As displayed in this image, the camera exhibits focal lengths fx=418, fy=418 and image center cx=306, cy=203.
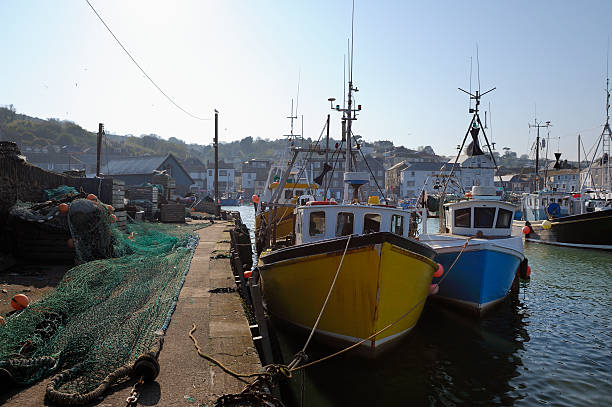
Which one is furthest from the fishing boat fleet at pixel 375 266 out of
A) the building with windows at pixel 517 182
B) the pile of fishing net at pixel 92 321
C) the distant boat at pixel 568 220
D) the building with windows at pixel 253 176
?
the building with windows at pixel 253 176

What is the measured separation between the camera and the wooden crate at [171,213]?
25906mm

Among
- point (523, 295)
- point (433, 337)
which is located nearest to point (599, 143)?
point (523, 295)

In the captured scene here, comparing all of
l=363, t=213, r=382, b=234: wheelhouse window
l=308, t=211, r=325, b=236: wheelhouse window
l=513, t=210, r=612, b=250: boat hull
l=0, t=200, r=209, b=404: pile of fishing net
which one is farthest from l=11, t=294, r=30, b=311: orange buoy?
l=513, t=210, r=612, b=250: boat hull

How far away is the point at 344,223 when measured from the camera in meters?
9.63

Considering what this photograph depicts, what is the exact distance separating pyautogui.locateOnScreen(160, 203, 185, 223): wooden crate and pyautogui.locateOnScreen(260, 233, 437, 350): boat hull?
18709mm

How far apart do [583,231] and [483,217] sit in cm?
1909

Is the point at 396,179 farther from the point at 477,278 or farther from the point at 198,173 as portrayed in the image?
the point at 477,278

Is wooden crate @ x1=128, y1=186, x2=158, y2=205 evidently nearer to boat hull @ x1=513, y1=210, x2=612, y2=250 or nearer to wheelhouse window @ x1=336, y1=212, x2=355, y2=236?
wheelhouse window @ x1=336, y1=212, x2=355, y2=236

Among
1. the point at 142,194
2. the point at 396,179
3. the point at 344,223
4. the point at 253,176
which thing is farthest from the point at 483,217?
the point at 253,176

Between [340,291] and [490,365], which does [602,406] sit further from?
[340,291]

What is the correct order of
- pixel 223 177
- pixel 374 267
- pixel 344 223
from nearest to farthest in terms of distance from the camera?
pixel 374 267 < pixel 344 223 < pixel 223 177

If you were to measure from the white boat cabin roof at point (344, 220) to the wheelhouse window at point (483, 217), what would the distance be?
456 cm

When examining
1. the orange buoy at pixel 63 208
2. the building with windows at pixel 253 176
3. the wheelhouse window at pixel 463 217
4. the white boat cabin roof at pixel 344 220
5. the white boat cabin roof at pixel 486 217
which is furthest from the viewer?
the building with windows at pixel 253 176

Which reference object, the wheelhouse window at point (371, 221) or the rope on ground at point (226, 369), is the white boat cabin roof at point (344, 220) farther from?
the rope on ground at point (226, 369)
